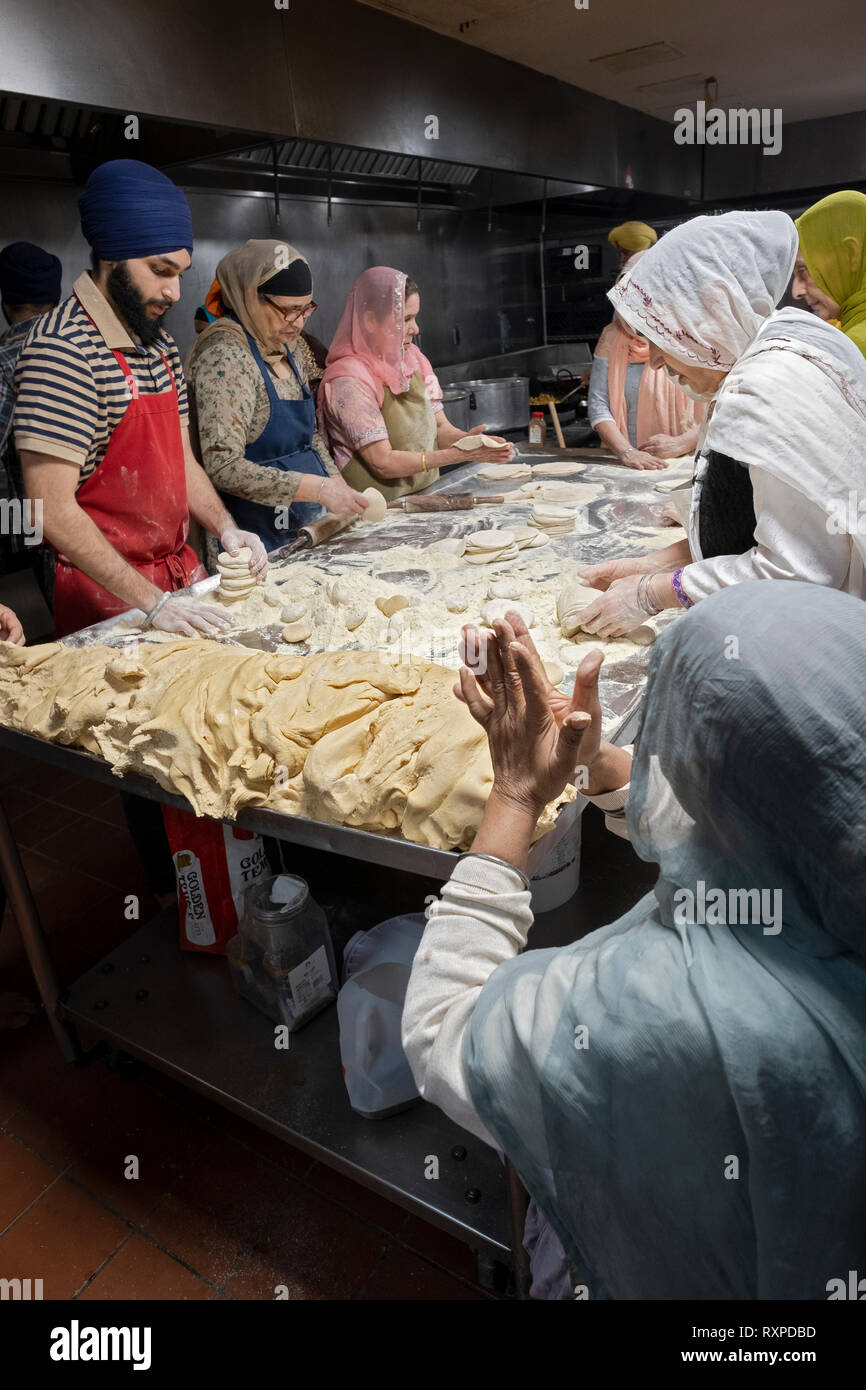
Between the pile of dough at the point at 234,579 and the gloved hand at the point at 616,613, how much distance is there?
95 centimetres

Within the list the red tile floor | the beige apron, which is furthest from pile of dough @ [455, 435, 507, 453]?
the red tile floor

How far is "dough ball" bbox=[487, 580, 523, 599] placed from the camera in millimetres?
2016

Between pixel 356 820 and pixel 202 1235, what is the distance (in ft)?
3.76

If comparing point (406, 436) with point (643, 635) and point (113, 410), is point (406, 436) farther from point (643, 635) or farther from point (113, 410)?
point (643, 635)

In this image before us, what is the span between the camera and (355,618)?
191 centimetres

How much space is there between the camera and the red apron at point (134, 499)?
7.12 ft

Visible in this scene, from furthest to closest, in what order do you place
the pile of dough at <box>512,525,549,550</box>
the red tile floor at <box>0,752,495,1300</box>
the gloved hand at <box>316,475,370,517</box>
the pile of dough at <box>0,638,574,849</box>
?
1. the gloved hand at <box>316,475,370,517</box>
2. the pile of dough at <box>512,525,549,550</box>
3. the red tile floor at <box>0,752,495,1300</box>
4. the pile of dough at <box>0,638,574,849</box>

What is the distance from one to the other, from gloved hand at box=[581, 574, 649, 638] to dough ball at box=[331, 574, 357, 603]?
0.63 metres

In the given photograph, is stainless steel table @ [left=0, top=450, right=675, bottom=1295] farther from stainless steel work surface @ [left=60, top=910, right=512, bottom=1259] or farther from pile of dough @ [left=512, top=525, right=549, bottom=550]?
pile of dough @ [left=512, top=525, right=549, bottom=550]

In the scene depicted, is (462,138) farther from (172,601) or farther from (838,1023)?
(838,1023)

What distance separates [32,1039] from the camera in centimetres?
219

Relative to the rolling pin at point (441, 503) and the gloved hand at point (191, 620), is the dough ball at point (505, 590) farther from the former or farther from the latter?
the rolling pin at point (441, 503)

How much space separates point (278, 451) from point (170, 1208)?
2333 millimetres
